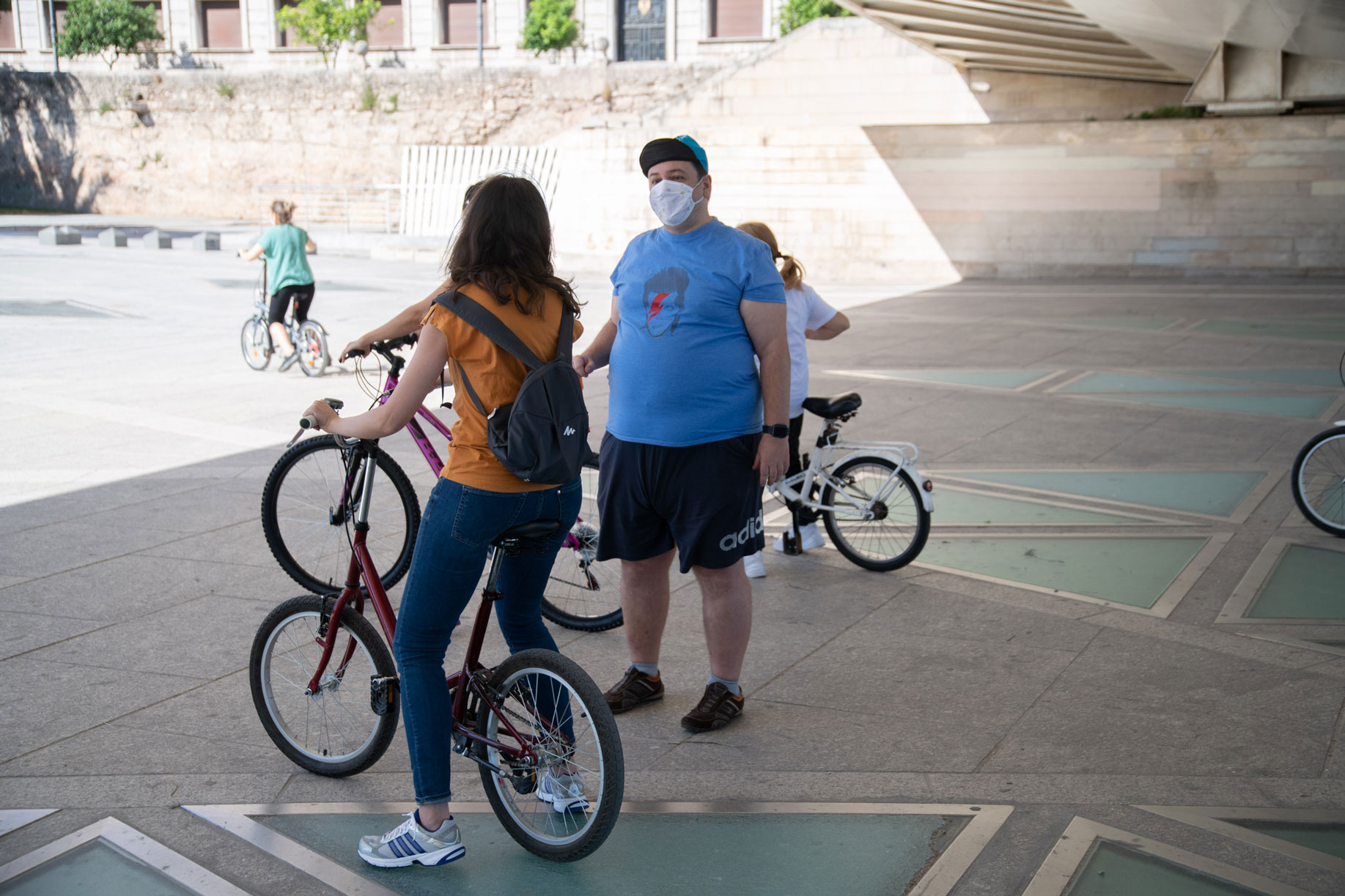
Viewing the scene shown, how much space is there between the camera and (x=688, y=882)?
9.77 feet

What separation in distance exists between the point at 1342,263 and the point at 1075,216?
466 centimetres

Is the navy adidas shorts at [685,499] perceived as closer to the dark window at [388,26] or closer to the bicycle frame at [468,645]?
the bicycle frame at [468,645]

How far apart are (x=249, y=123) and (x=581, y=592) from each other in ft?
149

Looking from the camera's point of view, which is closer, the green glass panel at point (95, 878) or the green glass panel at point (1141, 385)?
the green glass panel at point (95, 878)

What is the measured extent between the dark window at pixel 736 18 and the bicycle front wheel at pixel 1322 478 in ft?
159

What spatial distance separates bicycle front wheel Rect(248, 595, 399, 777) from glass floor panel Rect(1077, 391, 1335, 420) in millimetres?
7908

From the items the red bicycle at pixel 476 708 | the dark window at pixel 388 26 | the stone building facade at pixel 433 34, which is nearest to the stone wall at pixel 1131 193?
the red bicycle at pixel 476 708

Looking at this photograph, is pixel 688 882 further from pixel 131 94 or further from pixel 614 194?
pixel 131 94

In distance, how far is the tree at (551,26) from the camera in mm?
50094

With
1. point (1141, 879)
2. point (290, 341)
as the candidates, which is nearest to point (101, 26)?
point (290, 341)

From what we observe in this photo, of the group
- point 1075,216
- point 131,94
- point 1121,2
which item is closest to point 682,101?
point 1075,216

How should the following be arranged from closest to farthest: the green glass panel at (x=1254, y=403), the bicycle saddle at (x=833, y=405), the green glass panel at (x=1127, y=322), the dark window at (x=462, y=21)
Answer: the bicycle saddle at (x=833, y=405) → the green glass panel at (x=1254, y=403) → the green glass panel at (x=1127, y=322) → the dark window at (x=462, y=21)

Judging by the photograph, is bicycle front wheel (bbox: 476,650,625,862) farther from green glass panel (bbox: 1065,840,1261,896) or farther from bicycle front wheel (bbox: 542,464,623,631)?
bicycle front wheel (bbox: 542,464,623,631)

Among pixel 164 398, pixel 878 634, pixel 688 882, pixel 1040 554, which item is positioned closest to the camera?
pixel 688 882
